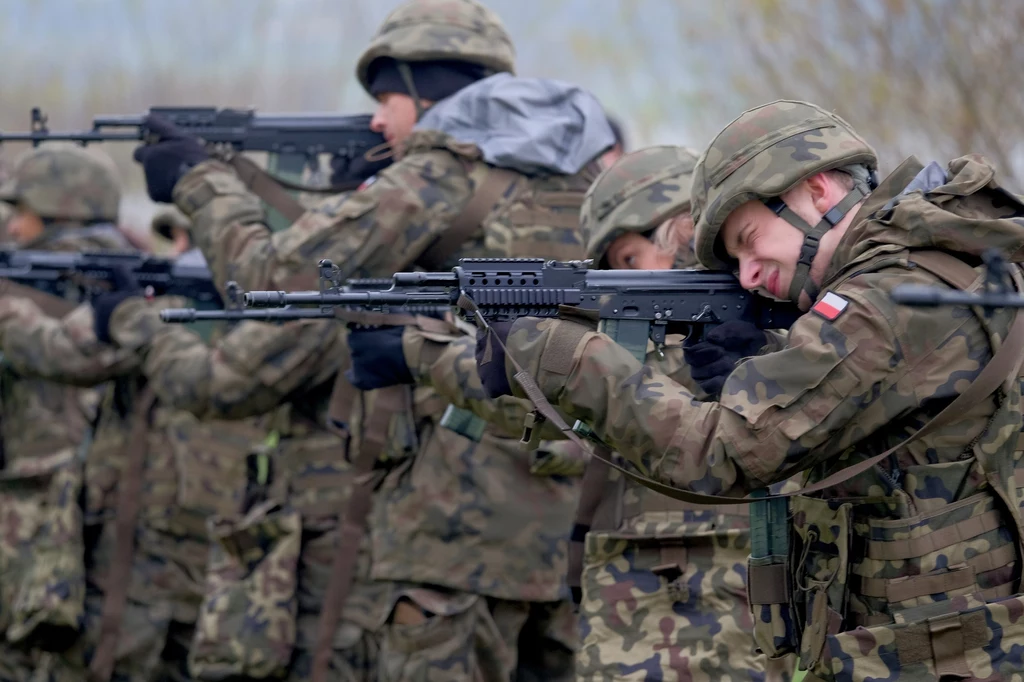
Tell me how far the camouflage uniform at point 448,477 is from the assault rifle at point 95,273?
5.87ft

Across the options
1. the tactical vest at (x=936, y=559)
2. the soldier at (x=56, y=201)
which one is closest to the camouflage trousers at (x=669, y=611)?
the tactical vest at (x=936, y=559)

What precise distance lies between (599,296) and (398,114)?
8.10 feet

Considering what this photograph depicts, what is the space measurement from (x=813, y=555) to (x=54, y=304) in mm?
5721

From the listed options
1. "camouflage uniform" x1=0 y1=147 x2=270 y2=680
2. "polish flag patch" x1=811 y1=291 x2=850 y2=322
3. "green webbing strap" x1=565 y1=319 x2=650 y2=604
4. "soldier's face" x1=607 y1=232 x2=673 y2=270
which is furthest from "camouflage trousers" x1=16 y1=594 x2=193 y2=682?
"polish flag patch" x1=811 y1=291 x2=850 y2=322

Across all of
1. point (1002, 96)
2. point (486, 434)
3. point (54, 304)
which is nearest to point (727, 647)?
point (486, 434)

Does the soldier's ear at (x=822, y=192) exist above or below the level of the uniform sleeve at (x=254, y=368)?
below

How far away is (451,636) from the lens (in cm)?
514

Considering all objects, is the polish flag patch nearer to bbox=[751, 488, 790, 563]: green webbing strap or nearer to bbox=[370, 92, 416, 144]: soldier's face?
bbox=[751, 488, 790, 563]: green webbing strap

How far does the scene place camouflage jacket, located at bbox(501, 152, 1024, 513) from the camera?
3.01 metres

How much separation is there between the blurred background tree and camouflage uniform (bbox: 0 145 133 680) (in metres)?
3.30

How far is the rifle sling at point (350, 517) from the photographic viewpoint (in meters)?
5.42

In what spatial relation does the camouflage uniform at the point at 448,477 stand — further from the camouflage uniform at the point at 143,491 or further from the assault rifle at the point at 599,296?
the camouflage uniform at the point at 143,491

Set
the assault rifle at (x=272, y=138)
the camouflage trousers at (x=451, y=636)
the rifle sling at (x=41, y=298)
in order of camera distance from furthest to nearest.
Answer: the rifle sling at (x=41, y=298)
the assault rifle at (x=272, y=138)
the camouflage trousers at (x=451, y=636)

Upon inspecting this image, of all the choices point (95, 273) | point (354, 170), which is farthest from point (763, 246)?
point (95, 273)
